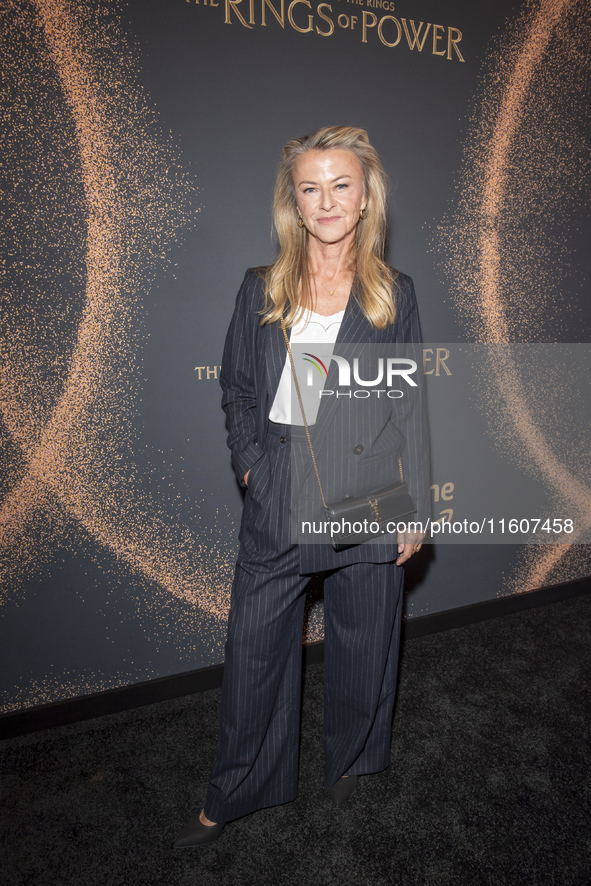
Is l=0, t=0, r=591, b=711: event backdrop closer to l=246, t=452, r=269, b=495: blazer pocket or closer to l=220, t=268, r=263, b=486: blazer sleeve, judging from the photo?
l=220, t=268, r=263, b=486: blazer sleeve

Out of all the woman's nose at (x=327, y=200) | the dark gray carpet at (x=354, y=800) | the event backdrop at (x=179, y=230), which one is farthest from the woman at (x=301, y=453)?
the event backdrop at (x=179, y=230)

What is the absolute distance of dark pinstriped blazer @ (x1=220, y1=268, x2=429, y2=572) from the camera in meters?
1.37

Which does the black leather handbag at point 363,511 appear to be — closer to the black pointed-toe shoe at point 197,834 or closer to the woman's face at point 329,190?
the woman's face at point 329,190

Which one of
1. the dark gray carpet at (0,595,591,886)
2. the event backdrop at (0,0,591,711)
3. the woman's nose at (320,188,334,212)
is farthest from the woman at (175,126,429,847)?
the event backdrop at (0,0,591,711)

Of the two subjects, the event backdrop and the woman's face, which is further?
the event backdrop

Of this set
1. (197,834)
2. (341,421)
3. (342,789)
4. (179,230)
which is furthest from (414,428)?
(197,834)

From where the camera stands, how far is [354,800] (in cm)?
164

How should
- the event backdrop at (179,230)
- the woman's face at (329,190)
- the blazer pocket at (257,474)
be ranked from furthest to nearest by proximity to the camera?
1. the event backdrop at (179,230)
2. the blazer pocket at (257,474)
3. the woman's face at (329,190)

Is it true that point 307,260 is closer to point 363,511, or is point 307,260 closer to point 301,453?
point 301,453

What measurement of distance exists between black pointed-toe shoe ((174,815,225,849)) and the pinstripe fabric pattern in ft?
0.17

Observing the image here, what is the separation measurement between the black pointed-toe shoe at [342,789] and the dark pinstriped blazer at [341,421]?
2.40 ft

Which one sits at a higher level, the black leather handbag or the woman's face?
the woman's face

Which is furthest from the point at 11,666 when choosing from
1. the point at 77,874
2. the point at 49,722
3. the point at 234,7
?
the point at 234,7

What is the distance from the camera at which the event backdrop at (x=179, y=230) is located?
61.7 inches
